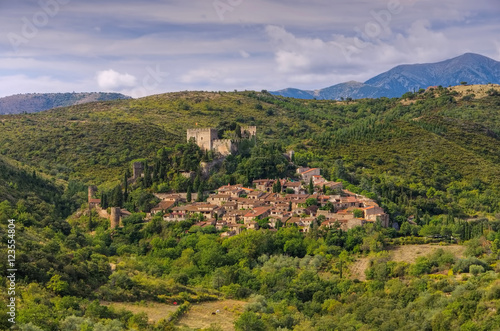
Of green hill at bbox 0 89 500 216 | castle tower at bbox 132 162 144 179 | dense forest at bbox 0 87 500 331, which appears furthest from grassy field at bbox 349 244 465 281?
castle tower at bbox 132 162 144 179

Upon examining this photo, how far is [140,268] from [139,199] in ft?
42.6

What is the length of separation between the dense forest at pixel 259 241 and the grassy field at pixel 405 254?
296 mm

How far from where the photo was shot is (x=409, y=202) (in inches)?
2265

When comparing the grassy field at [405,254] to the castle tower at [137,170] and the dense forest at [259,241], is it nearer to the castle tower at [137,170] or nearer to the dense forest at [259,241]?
the dense forest at [259,241]

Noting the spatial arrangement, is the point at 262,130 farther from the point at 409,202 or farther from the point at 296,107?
the point at 409,202

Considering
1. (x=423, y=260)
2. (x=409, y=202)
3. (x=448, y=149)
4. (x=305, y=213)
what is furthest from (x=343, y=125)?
(x=423, y=260)

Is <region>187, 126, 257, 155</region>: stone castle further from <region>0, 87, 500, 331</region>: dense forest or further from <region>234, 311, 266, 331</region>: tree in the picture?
<region>234, 311, 266, 331</region>: tree

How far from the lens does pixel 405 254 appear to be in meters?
43.5

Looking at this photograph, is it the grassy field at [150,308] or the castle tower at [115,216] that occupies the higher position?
the castle tower at [115,216]

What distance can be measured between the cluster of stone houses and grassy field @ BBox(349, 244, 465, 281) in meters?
→ 3.56

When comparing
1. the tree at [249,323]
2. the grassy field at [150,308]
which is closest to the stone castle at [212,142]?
the grassy field at [150,308]

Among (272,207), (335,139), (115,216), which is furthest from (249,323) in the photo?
(335,139)

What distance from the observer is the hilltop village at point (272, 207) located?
46969 millimetres

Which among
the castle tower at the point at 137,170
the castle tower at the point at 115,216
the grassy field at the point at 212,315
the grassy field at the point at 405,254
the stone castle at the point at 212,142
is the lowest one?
the grassy field at the point at 212,315
